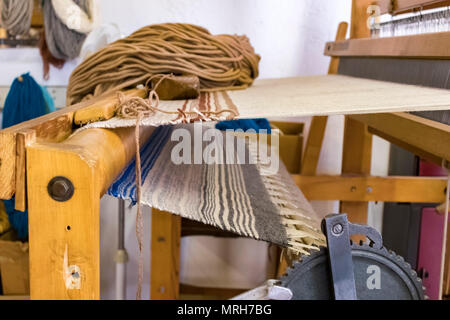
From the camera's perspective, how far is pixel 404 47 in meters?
0.93

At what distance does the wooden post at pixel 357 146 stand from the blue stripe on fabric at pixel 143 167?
2.11 feet

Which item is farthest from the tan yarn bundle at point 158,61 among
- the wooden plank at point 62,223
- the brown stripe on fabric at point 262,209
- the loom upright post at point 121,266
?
the loom upright post at point 121,266

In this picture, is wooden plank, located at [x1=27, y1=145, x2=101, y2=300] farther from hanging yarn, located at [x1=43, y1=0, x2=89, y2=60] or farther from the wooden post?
hanging yarn, located at [x1=43, y1=0, x2=89, y2=60]

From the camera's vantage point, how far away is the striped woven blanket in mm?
542

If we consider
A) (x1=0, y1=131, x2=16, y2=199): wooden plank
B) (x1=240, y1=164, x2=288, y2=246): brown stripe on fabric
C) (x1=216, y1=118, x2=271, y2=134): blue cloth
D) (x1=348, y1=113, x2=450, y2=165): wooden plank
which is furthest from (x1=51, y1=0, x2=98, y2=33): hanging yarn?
(x1=0, y1=131, x2=16, y2=199): wooden plank

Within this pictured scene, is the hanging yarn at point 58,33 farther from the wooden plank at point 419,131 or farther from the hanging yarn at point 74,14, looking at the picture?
the wooden plank at point 419,131

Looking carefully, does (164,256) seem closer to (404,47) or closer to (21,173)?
(404,47)

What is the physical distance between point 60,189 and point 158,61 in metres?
0.61

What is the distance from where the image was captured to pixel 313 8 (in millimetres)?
1799

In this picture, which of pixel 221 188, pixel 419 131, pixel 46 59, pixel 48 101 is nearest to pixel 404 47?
pixel 419 131

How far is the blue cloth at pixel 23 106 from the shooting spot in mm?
1641

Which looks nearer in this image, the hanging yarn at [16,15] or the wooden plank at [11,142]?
the wooden plank at [11,142]

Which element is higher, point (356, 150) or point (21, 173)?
point (21, 173)

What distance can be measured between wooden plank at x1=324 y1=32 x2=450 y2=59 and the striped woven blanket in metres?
0.35
